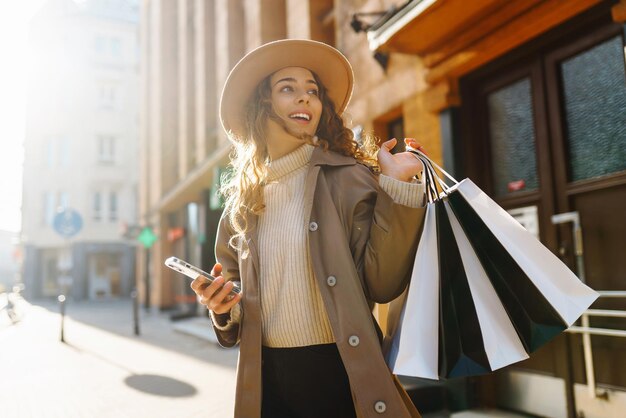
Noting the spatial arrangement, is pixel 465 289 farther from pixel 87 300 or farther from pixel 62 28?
pixel 62 28

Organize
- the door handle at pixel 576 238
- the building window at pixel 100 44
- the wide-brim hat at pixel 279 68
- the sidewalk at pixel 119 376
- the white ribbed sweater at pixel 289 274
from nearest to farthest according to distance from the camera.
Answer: the white ribbed sweater at pixel 289 274, the wide-brim hat at pixel 279 68, the door handle at pixel 576 238, the sidewalk at pixel 119 376, the building window at pixel 100 44

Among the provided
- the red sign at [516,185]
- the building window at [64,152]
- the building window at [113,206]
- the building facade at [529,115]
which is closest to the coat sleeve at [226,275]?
the building facade at [529,115]

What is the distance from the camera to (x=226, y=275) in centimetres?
223

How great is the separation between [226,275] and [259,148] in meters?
0.55

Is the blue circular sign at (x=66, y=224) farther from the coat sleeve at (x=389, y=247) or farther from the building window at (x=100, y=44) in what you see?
the building window at (x=100, y=44)

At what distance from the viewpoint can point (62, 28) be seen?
38.9m

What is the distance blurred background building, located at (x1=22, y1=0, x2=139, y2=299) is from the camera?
1441 inches

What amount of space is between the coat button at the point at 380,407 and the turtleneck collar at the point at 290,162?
94cm

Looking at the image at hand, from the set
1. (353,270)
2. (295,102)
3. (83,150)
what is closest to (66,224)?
(295,102)

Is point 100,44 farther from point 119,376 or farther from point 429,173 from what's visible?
point 429,173

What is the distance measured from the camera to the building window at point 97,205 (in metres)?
36.8

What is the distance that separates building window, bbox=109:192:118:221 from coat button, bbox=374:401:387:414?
38.0m

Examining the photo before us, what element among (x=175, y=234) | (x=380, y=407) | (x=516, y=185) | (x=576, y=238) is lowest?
(x=380, y=407)

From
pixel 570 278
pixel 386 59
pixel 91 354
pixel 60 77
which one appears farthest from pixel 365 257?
pixel 60 77
